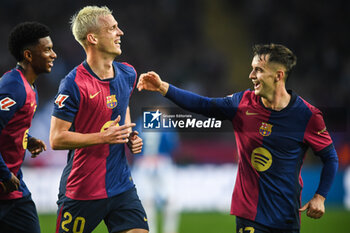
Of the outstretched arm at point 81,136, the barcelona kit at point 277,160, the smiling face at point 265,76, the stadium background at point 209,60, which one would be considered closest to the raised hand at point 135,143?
the outstretched arm at point 81,136

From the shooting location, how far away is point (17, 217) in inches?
168

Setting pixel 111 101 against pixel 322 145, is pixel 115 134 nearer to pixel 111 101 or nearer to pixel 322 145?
pixel 111 101

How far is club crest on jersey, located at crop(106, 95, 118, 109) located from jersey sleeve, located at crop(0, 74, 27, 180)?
0.69 m

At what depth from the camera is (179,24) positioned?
1592cm

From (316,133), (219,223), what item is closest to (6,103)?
(316,133)

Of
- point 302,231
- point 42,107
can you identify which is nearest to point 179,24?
point 42,107

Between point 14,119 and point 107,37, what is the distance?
1.07 m

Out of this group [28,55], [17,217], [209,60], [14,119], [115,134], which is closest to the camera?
[115,134]

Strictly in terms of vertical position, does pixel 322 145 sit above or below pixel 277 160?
above

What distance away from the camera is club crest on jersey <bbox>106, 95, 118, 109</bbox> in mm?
4332

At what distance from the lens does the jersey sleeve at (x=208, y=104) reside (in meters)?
4.39

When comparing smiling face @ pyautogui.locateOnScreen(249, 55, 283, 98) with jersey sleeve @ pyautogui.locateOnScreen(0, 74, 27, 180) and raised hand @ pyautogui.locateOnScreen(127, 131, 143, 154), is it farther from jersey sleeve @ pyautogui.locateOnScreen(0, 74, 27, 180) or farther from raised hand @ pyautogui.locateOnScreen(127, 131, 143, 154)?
jersey sleeve @ pyautogui.locateOnScreen(0, 74, 27, 180)

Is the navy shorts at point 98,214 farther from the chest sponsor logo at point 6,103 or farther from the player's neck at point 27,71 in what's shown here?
the player's neck at point 27,71

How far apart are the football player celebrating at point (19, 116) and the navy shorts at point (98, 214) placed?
1.08 ft
